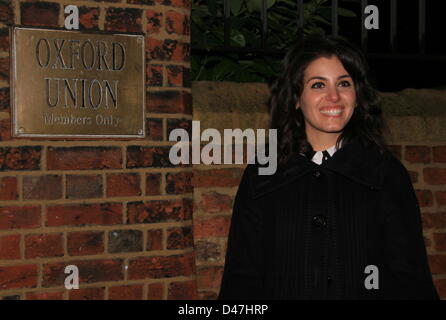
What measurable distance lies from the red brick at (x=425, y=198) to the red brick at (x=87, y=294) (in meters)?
1.76

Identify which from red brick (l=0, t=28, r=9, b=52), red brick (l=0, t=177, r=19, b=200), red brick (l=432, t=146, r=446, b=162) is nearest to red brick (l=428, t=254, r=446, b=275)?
red brick (l=432, t=146, r=446, b=162)

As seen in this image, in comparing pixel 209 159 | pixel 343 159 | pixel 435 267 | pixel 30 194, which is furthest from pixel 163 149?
pixel 435 267

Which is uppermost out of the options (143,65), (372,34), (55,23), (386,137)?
(372,34)

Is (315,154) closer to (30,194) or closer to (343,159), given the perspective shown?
(343,159)

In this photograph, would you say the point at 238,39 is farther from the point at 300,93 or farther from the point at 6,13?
the point at 6,13

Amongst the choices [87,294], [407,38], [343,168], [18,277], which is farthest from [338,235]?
[407,38]

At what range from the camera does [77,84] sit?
2502mm

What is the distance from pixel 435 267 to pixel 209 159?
140 centimetres

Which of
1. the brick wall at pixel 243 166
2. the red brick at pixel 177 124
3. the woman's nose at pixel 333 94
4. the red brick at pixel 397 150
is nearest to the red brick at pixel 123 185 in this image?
the red brick at pixel 177 124

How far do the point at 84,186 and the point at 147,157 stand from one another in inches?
12.0

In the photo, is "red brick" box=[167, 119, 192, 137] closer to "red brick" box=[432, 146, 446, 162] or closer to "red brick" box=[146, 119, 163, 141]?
"red brick" box=[146, 119, 163, 141]

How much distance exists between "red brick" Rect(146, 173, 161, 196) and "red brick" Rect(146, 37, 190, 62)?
0.54 metres

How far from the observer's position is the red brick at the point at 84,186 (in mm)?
2490

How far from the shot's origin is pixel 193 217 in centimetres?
284
